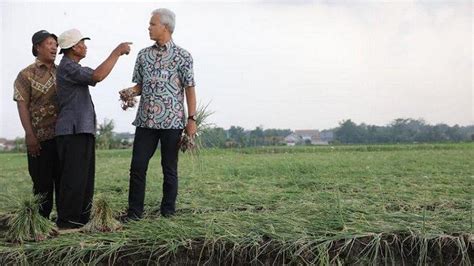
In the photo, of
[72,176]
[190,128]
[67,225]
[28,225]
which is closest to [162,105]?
[190,128]

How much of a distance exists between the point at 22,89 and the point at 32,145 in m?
0.41

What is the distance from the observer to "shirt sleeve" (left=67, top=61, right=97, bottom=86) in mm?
3844

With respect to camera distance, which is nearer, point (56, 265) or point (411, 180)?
point (56, 265)

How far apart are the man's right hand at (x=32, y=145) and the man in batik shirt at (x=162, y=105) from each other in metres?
0.69

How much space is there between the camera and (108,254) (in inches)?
130

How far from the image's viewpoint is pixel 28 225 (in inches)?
142

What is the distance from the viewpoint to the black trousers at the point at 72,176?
155 inches

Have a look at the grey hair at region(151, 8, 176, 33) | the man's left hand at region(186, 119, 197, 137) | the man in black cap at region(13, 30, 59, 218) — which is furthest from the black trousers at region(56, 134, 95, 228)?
the grey hair at region(151, 8, 176, 33)

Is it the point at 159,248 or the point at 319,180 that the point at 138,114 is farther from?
the point at 319,180

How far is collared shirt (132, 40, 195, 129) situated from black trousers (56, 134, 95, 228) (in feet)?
1.47

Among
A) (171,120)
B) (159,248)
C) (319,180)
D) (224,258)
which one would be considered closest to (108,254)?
(159,248)

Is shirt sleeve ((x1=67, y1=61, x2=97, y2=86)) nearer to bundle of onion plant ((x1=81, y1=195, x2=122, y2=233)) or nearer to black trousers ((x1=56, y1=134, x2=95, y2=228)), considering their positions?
black trousers ((x1=56, y1=134, x2=95, y2=228))

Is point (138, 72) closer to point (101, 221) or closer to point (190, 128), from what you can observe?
point (190, 128)

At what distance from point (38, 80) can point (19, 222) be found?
3.48 ft
